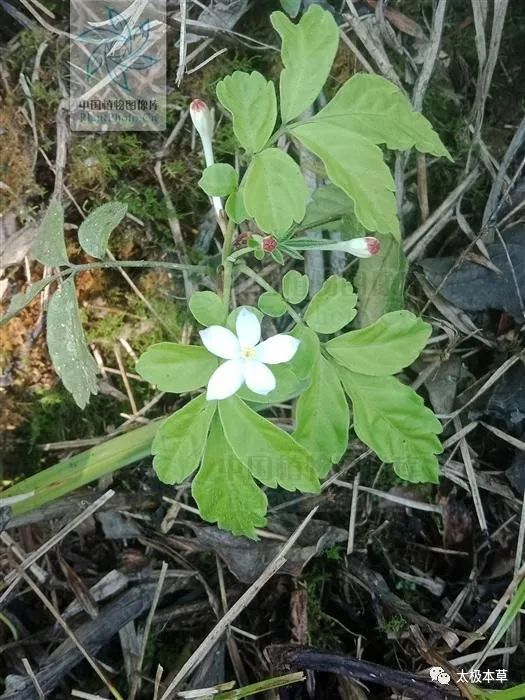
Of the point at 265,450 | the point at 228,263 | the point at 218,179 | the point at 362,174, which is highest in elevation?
the point at 218,179

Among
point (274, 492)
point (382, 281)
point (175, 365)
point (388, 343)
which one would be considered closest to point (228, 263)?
point (175, 365)

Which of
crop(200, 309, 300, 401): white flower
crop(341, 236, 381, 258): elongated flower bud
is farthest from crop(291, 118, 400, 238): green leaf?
crop(200, 309, 300, 401): white flower

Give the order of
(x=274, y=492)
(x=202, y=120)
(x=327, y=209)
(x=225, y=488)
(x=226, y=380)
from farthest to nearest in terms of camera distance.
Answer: (x=274, y=492), (x=327, y=209), (x=202, y=120), (x=225, y=488), (x=226, y=380)

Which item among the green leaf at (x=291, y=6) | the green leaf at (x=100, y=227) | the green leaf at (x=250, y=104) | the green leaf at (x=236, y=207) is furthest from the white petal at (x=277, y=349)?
the green leaf at (x=291, y=6)

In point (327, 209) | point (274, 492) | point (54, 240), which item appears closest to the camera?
point (54, 240)

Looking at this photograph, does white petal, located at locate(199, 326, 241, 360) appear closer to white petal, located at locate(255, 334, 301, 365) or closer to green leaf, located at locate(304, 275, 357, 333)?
white petal, located at locate(255, 334, 301, 365)

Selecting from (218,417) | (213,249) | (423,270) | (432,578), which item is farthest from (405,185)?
(432,578)

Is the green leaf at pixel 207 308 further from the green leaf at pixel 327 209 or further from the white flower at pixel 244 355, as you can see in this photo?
the green leaf at pixel 327 209

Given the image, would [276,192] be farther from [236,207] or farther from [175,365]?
[175,365]
